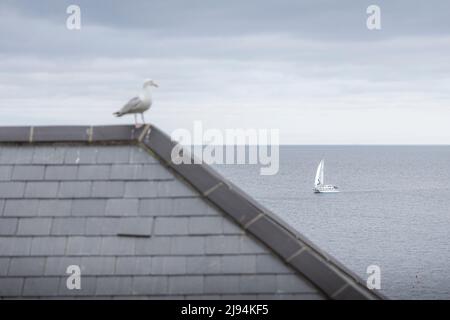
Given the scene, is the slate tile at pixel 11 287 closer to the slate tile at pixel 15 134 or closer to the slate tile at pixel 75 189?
the slate tile at pixel 75 189

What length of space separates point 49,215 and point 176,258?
1.92m

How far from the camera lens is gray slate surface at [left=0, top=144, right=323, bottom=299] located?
27.3 feet

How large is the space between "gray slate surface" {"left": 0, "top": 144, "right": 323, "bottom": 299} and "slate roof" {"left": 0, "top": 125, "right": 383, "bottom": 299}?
14 millimetres

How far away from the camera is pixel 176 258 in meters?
8.39

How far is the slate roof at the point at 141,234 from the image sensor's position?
8.32 meters

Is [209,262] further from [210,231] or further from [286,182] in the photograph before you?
[286,182]

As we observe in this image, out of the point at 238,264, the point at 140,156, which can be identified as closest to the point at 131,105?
the point at 140,156

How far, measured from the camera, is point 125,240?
8492mm

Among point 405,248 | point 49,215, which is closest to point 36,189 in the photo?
point 49,215

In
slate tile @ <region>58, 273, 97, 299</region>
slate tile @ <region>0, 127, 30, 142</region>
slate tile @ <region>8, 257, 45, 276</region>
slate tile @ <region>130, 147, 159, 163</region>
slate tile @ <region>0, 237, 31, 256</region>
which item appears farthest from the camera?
slate tile @ <region>0, 127, 30, 142</region>

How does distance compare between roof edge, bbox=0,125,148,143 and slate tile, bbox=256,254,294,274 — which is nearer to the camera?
slate tile, bbox=256,254,294,274

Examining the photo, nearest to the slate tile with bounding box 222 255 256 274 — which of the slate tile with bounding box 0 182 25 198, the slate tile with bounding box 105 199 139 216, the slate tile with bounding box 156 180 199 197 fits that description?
the slate tile with bounding box 156 180 199 197

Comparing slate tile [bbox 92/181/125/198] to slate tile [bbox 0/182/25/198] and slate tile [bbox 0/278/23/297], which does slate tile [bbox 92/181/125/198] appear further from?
slate tile [bbox 0/278/23/297]

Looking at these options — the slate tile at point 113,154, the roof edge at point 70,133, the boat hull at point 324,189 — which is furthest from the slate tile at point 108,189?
the boat hull at point 324,189
